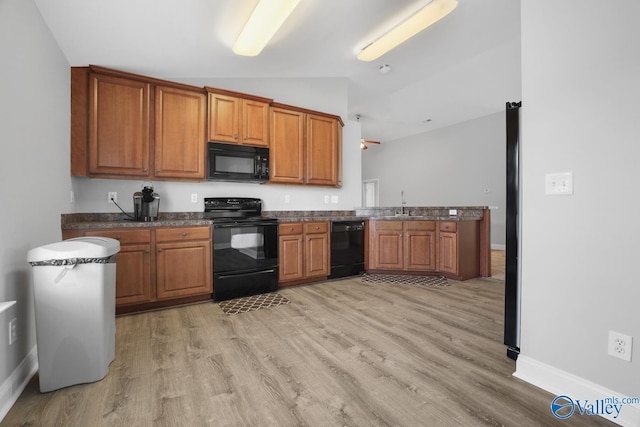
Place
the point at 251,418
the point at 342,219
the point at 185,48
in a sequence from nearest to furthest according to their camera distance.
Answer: the point at 251,418 < the point at 185,48 < the point at 342,219

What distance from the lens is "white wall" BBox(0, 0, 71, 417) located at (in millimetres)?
1489

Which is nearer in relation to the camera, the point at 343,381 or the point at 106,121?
the point at 343,381

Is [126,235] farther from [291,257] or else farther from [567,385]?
[567,385]

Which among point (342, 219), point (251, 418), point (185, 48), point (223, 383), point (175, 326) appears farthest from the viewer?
point (342, 219)

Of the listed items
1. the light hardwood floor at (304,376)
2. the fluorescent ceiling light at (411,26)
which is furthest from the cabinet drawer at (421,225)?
the fluorescent ceiling light at (411,26)

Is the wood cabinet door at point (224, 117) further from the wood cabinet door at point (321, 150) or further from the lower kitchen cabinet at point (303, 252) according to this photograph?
the lower kitchen cabinet at point (303, 252)

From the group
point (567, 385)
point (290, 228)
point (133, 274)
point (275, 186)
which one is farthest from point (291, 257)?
point (567, 385)

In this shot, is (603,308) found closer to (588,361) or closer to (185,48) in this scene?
(588,361)

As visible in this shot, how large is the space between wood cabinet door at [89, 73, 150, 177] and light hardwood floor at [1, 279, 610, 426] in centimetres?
148

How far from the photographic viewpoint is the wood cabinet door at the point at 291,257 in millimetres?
3480

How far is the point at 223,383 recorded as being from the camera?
1615 mm

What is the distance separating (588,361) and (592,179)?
3.01 feet

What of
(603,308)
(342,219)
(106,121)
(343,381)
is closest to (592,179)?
(603,308)

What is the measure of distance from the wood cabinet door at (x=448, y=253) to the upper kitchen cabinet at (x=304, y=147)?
5.64ft
